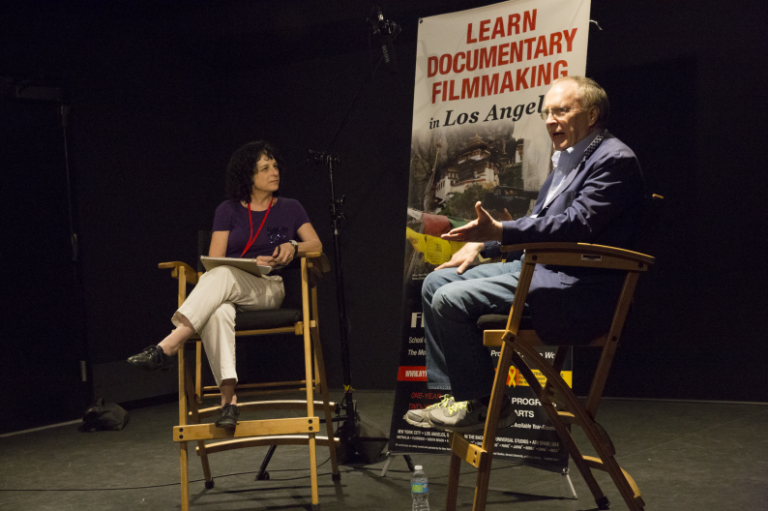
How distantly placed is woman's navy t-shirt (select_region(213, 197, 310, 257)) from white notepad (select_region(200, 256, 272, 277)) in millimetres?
454

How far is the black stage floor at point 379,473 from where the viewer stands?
2.66 m

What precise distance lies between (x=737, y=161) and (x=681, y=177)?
0.33 meters

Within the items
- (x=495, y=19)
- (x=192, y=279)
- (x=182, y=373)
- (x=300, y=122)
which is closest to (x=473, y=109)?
(x=495, y=19)

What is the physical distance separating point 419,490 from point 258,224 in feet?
5.26

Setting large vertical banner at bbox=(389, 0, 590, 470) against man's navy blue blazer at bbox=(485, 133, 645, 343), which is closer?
man's navy blue blazer at bbox=(485, 133, 645, 343)

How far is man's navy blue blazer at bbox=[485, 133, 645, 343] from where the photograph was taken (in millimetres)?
1906

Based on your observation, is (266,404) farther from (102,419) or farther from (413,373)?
(102,419)

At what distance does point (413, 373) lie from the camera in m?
3.09

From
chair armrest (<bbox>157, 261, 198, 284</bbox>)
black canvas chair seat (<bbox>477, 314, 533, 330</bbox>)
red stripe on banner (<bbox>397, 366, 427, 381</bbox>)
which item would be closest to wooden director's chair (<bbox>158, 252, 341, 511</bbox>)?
chair armrest (<bbox>157, 261, 198, 284</bbox>)

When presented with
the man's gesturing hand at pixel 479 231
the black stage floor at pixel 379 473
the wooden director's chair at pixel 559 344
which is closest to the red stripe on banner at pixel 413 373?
the black stage floor at pixel 379 473

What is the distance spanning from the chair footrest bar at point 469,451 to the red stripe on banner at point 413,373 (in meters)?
0.86

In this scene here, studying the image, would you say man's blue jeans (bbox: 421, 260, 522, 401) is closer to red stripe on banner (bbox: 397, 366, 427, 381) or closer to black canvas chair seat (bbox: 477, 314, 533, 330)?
black canvas chair seat (bbox: 477, 314, 533, 330)

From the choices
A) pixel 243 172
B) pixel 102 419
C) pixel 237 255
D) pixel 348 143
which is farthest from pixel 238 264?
pixel 348 143

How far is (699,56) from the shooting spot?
4.28 m
